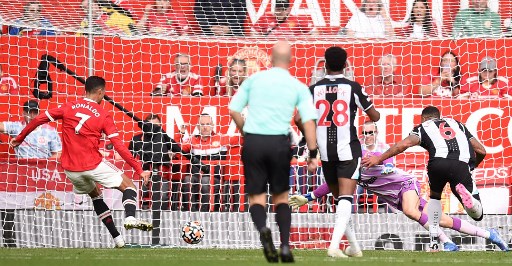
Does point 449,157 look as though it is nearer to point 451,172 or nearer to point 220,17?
point 451,172

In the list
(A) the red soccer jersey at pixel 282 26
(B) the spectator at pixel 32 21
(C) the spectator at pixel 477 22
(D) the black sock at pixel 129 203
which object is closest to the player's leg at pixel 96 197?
(D) the black sock at pixel 129 203

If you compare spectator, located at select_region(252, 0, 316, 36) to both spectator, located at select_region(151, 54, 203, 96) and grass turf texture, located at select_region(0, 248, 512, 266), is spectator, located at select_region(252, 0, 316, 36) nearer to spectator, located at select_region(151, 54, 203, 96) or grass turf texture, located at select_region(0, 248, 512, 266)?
spectator, located at select_region(151, 54, 203, 96)

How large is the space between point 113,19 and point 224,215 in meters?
3.93

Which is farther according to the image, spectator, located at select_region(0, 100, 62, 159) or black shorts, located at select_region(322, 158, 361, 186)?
spectator, located at select_region(0, 100, 62, 159)

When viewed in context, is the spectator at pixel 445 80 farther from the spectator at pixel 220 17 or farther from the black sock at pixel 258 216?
the black sock at pixel 258 216

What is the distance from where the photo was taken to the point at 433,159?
1295 cm

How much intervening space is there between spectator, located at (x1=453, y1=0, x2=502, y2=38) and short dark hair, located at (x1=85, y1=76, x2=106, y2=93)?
213 inches

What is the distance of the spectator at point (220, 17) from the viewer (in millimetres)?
16828

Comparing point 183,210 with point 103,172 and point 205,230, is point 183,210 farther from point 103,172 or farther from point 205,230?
point 103,172

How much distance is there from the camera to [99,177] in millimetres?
13148

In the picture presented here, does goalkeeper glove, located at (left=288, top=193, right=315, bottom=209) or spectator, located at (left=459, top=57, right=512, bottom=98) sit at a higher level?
spectator, located at (left=459, top=57, right=512, bottom=98)

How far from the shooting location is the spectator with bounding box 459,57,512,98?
56.0 ft

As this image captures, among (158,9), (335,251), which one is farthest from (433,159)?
(158,9)

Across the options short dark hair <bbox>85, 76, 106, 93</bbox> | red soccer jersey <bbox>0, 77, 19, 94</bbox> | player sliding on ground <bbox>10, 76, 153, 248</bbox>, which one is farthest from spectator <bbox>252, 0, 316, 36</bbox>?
player sliding on ground <bbox>10, 76, 153, 248</bbox>
